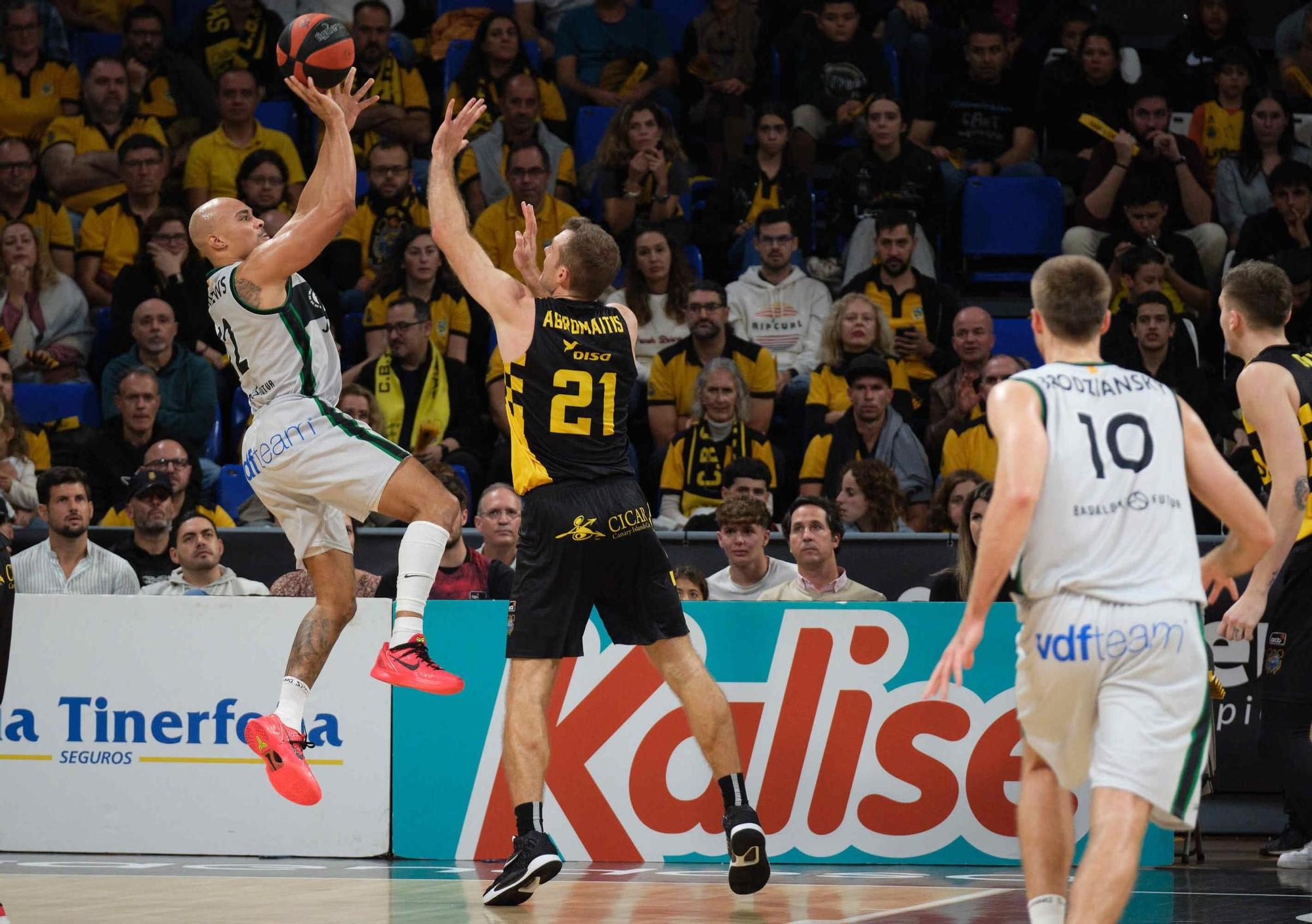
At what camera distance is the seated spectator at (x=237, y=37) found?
1476 centimetres

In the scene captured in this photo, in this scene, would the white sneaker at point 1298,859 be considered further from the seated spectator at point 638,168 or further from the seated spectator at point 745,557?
the seated spectator at point 638,168

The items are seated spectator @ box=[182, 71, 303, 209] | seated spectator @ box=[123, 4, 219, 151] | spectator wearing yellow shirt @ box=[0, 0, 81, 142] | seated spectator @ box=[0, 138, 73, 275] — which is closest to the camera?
seated spectator @ box=[0, 138, 73, 275]

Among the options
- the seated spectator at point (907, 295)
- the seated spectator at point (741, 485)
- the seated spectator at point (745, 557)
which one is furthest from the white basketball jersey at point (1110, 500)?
the seated spectator at point (907, 295)

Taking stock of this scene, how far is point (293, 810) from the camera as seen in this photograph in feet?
28.8

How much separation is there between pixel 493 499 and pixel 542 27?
7.21 m

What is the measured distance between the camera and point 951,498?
1000cm

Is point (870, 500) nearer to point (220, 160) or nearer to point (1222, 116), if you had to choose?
point (1222, 116)

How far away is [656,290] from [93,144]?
511cm

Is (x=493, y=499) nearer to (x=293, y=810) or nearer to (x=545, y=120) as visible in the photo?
(x=293, y=810)

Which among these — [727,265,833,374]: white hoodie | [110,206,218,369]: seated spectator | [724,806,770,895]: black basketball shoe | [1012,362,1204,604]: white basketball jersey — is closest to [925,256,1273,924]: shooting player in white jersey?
[1012,362,1204,604]: white basketball jersey

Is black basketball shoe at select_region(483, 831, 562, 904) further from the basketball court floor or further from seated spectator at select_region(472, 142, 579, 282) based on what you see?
seated spectator at select_region(472, 142, 579, 282)

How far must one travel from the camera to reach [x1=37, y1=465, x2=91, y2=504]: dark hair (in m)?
9.72

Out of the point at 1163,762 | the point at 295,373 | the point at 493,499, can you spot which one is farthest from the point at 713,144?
the point at 1163,762

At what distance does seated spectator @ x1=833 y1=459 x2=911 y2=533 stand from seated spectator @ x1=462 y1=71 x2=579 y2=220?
439 cm
